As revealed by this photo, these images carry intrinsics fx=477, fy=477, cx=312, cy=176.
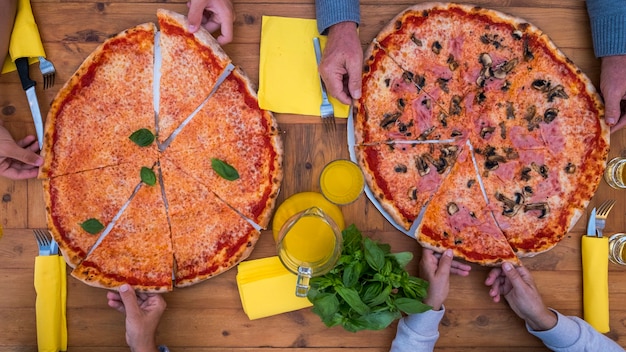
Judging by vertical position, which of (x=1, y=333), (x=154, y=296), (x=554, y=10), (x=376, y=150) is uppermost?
(x=554, y=10)

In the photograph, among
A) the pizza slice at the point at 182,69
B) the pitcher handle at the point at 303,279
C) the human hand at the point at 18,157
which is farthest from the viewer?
the pizza slice at the point at 182,69

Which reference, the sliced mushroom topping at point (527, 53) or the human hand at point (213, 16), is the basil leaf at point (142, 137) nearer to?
the human hand at point (213, 16)

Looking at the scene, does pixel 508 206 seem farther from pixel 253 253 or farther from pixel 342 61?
pixel 253 253

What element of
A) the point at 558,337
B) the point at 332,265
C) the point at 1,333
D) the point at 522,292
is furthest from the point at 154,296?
the point at 558,337

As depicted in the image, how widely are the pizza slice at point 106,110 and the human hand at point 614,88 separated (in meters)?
2.13

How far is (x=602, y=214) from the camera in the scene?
2.35m

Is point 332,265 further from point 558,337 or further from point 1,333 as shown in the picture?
point 1,333

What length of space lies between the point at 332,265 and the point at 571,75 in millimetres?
1476

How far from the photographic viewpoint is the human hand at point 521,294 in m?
2.22

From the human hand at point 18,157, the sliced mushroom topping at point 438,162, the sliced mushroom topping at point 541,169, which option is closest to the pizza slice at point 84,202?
the human hand at point 18,157

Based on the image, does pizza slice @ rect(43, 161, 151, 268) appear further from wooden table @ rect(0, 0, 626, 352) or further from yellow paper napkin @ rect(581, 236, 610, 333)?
yellow paper napkin @ rect(581, 236, 610, 333)

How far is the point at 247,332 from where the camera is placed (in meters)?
2.32

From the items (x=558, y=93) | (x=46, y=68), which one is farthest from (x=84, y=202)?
(x=558, y=93)

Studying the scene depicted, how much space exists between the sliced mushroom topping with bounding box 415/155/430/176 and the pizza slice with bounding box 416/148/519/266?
0.11m
